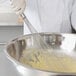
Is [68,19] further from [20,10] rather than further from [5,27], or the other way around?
[5,27]

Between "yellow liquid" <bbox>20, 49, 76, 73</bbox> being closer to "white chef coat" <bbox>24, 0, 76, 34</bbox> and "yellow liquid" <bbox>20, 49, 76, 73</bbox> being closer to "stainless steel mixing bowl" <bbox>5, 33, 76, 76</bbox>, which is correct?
"stainless steel mixing bowl" <bbox>5, 33, 76, 76</bbox>

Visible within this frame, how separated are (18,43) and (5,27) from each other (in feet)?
2.64

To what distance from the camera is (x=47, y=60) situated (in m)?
0.54

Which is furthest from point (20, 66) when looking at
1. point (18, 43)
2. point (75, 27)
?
point (75, 27)

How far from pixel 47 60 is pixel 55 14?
271 mm

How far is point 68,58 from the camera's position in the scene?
58 centimetres

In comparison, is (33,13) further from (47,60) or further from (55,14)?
(47,60)

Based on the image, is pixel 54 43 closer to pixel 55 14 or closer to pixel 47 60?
pixel 47 60

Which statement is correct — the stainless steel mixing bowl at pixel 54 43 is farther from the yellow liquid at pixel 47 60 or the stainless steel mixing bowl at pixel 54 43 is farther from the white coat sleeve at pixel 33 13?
the white coat sleeve at pixel 33 13

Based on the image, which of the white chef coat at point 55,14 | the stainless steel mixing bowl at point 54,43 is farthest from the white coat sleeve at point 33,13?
the stainless steel mixing bowl at point 54,43

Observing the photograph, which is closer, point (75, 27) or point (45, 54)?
point (45, 54)

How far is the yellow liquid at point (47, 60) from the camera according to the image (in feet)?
1.70

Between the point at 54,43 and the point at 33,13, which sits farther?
the point at 33,13

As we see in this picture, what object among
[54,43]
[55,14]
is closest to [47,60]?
[54,43]
